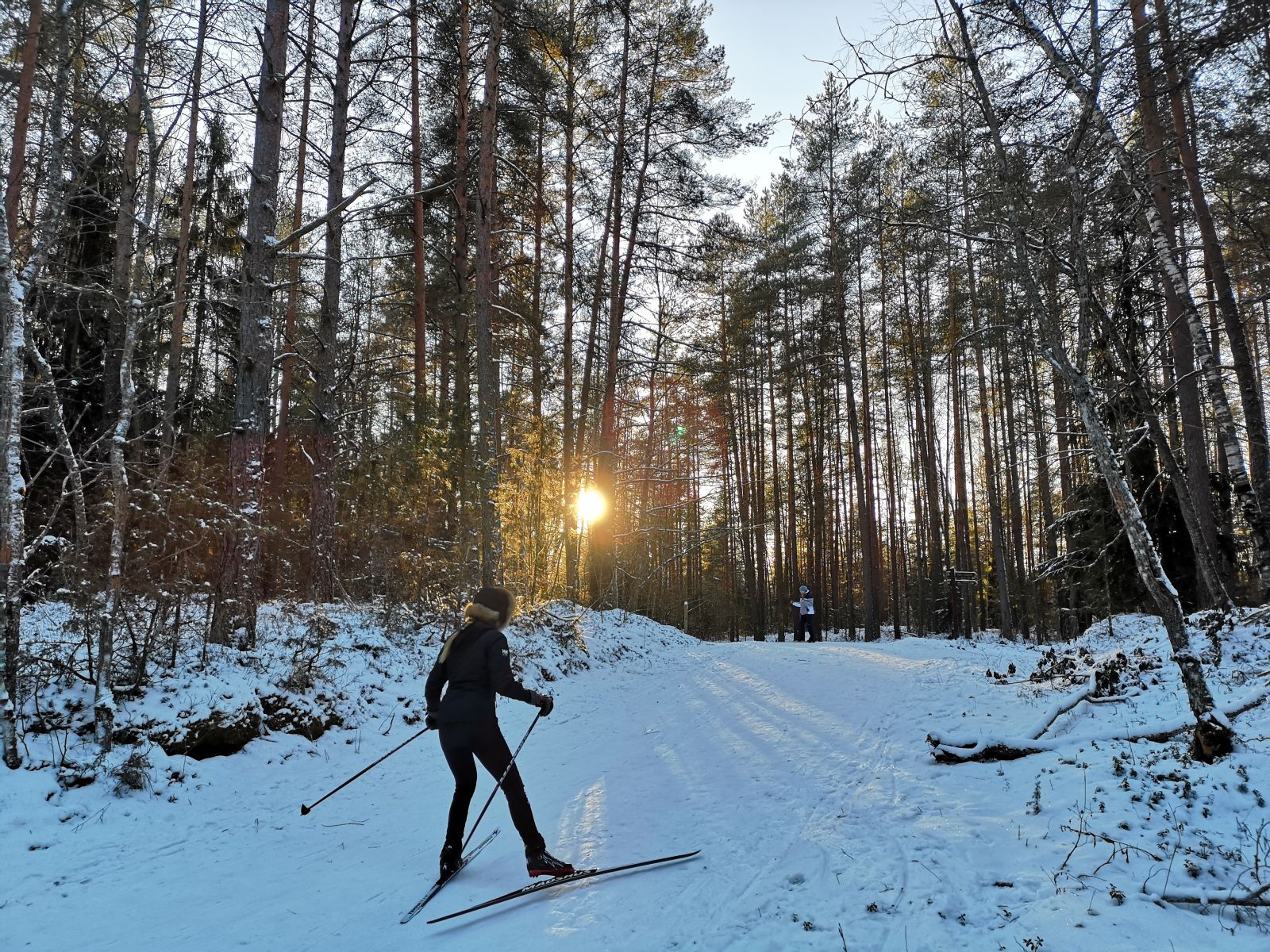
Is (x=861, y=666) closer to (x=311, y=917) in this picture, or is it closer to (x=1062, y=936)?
(x=1062, y=936)

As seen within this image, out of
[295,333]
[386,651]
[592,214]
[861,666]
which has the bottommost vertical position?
[861,666]

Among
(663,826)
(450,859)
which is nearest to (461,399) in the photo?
(663,826)

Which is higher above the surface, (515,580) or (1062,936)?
(515,580)

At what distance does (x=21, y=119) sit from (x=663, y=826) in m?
7.78

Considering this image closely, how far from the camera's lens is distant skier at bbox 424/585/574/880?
4.23m

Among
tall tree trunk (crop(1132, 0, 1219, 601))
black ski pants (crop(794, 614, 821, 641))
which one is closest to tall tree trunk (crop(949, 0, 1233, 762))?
tall tree trunk (crop(1132, 0, 1219, 601))

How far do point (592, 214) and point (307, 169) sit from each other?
277 inches

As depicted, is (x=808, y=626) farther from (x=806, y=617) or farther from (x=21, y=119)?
(x=21, y=119)

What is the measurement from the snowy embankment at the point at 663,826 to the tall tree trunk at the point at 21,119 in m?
3.95

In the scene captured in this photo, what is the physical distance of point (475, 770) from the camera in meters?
4.45

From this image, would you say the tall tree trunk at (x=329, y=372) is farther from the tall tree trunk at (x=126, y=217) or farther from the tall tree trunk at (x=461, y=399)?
the tall tree trunk at (x=126, y=217)

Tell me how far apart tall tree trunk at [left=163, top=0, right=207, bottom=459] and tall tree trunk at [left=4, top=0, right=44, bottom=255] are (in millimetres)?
1228

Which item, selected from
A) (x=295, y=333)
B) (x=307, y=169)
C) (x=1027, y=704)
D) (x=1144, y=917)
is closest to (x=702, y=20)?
(x=307, y=169)

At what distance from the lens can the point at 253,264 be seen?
8164 millimetres
